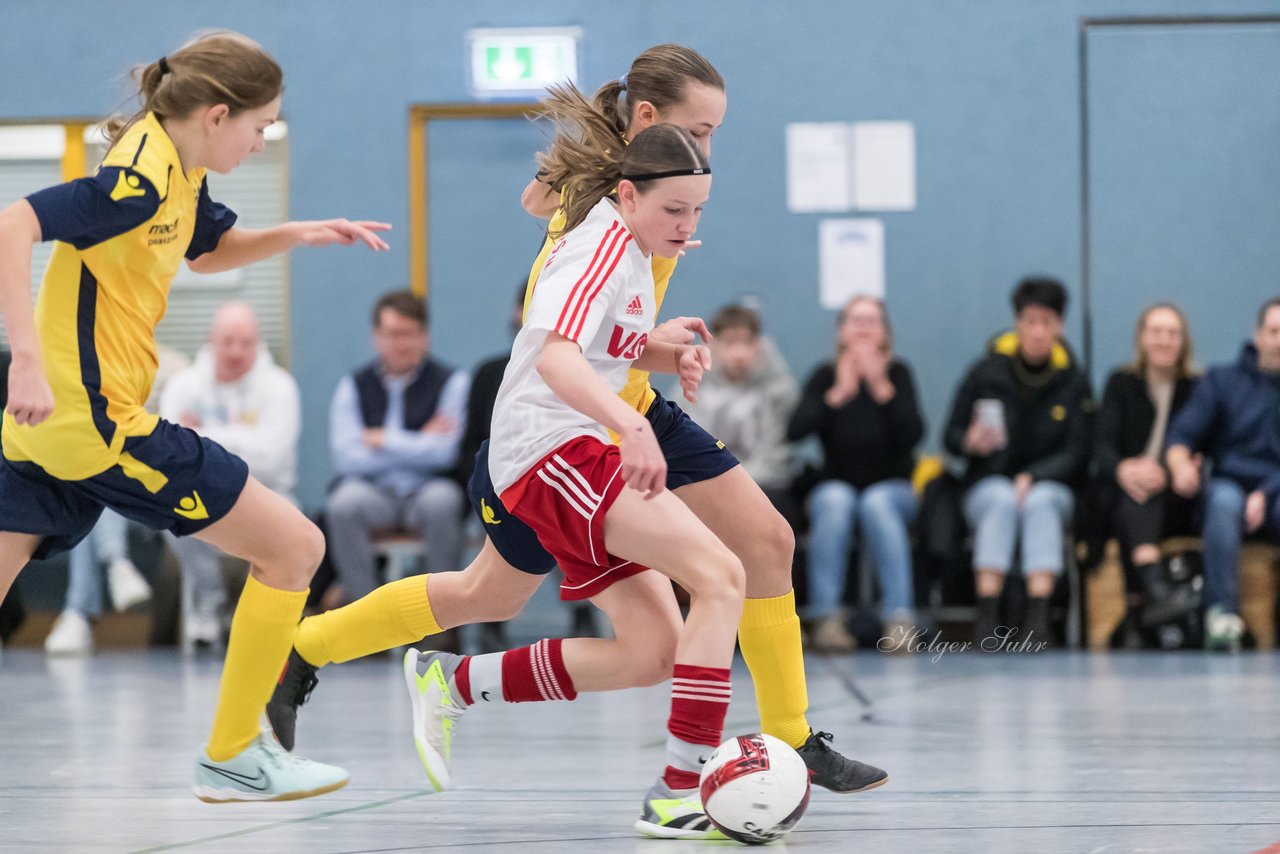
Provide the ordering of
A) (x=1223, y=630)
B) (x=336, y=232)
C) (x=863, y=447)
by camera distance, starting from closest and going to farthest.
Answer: (x=336, y=232), (x=1223, y=630), (x=863, y=447)

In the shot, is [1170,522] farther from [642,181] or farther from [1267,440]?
[642,181]

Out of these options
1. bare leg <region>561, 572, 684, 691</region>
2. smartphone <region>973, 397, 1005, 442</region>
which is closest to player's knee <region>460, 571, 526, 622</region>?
bare leg <region>561, 572, 684, 691</region>

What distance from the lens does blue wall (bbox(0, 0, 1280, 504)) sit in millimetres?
8875

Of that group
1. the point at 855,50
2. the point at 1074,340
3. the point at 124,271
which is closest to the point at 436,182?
the point at 855,50

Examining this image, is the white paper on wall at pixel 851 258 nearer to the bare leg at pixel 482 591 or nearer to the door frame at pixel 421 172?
the door frame at pixel 421 172

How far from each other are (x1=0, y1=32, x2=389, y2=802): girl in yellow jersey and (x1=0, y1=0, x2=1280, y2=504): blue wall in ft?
18.4

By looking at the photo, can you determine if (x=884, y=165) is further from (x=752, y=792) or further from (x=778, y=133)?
(x=752, y=792)

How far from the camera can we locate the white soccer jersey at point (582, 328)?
313 cm

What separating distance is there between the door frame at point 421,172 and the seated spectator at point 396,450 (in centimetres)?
102

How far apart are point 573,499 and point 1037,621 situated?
4.83 meters

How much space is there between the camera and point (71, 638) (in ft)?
26.0

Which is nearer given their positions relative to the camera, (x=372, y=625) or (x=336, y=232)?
(x=336, y=232)

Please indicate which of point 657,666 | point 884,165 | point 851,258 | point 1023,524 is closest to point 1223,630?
point 1023,524

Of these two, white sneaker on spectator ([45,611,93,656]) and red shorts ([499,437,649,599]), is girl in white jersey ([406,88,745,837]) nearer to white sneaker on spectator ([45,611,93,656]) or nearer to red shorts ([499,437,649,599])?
red shorts ([499,437,649,599])
